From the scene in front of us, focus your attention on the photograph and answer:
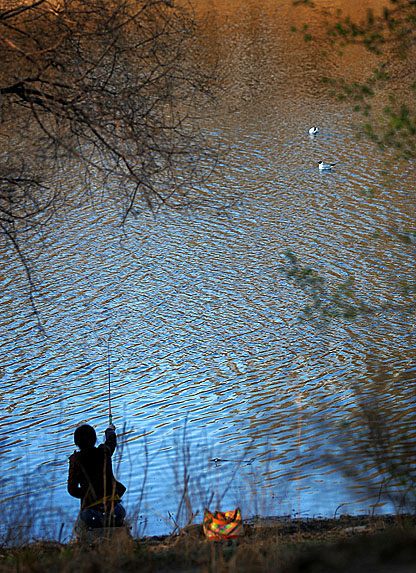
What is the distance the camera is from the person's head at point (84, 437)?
16.1ft

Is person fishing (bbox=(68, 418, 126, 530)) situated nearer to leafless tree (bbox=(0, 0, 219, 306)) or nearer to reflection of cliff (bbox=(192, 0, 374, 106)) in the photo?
leafless tree (bbox=(0, 0, 219, 306))

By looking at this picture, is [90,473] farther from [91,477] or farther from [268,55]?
[268,55]

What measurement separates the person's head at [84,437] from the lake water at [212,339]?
29cm

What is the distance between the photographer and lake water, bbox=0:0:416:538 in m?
6.46

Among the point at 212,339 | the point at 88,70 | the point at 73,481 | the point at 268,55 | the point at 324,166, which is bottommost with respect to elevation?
the point at 73,481

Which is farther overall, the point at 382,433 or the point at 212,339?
the point at 212,339

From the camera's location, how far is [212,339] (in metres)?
9.45

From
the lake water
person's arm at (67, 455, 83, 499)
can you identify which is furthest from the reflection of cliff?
person's arm at (67, 455, 83, 499)

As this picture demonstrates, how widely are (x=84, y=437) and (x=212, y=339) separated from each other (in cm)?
460

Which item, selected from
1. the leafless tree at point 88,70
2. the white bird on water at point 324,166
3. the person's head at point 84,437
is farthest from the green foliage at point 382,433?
the white bird on water at point 324,166

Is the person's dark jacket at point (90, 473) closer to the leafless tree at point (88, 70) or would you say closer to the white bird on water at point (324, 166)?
the leafless tree at point (88, 70)

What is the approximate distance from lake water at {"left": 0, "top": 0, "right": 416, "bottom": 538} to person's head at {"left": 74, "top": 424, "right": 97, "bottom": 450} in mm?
292

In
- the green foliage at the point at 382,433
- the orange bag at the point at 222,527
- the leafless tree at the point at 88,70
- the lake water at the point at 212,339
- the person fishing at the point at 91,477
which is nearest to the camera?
the leafless tree at the point at 88,70

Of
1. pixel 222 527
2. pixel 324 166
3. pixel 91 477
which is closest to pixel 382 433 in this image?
pixel 222 527
